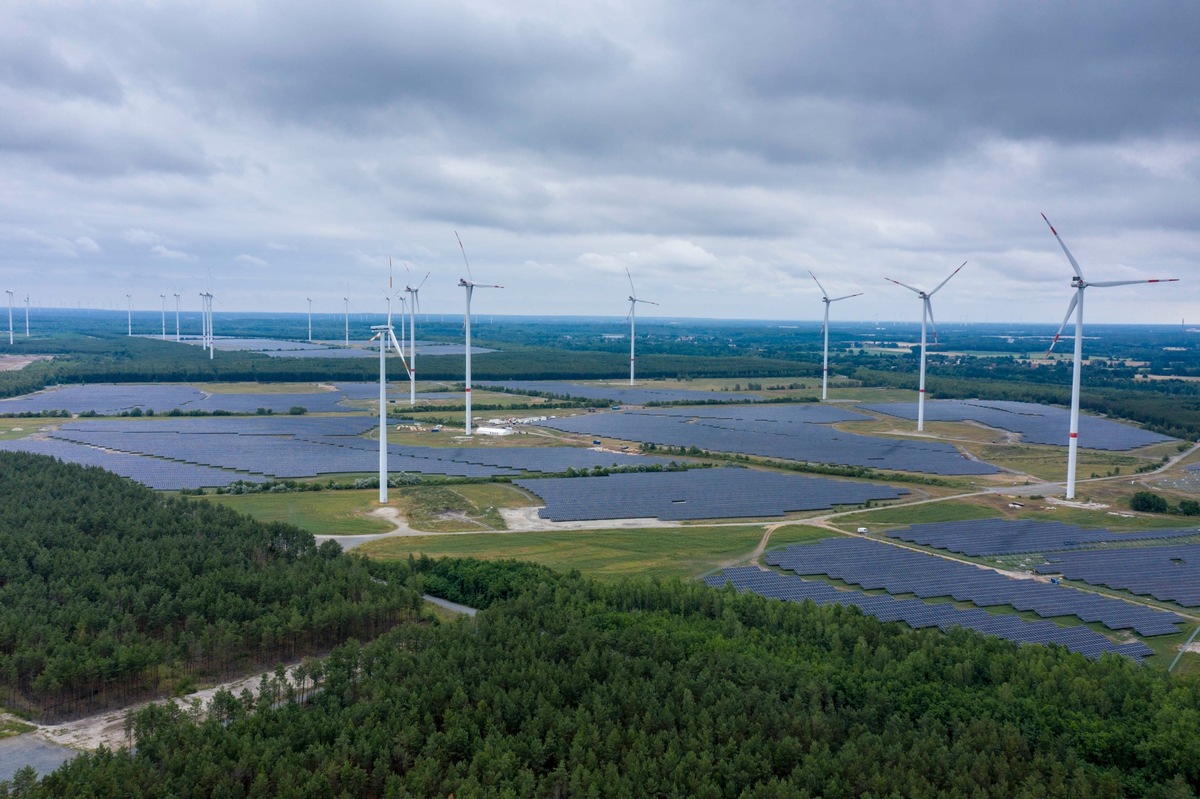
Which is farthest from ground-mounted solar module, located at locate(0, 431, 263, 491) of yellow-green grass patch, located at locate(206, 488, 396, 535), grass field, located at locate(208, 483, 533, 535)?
yellow-green grass patch, located at locate(206, 488, 396, 535)

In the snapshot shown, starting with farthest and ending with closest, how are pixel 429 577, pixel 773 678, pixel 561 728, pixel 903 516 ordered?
pixel 903 516
pixel 429 577
pixel 773 678
pixel 561 728

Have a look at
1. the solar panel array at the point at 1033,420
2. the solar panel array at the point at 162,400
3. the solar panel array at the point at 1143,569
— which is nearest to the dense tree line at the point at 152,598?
the solar panel array at the point at 1143,569

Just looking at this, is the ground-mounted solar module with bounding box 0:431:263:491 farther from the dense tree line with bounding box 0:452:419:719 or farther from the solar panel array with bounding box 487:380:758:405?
the solar panel array with bounding box 487:380:758:405

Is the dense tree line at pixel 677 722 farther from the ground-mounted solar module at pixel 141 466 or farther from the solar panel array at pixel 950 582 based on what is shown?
the ground-mounted solar module at pixel 141 466

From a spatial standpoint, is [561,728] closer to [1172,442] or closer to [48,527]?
[48,527]

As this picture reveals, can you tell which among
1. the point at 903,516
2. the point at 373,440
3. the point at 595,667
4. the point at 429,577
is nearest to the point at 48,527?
the point at 429,577

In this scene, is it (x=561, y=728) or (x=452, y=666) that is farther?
(x=452, y=666)

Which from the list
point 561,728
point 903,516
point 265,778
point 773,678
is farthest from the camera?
point 903,516
